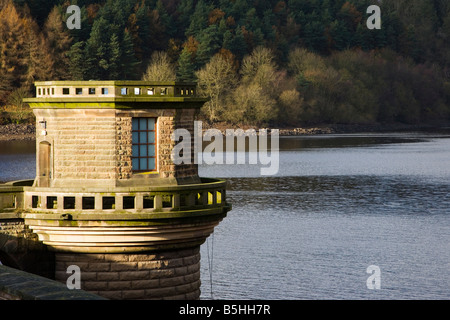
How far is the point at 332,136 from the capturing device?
171 meters

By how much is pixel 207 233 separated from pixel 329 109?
511 ft

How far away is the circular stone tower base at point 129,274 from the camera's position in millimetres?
22781

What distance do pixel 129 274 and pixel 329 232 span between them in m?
30.6

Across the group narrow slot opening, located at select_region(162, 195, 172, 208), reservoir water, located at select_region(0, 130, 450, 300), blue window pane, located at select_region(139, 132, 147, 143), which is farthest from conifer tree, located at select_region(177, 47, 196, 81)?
narrow slot opening, located at select_region(162, 195, 172, 208)

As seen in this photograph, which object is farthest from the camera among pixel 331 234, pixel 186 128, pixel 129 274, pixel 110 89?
pixel 331 234

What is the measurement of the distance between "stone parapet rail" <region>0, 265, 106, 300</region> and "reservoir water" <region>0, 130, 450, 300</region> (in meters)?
16.9

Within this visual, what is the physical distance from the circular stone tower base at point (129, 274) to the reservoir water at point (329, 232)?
12494 mm

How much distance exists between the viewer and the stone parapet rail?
17.6 metres

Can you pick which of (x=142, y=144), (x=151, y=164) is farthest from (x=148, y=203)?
(x=142, y=144)

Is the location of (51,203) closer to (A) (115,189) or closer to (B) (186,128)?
(A) (115,189)

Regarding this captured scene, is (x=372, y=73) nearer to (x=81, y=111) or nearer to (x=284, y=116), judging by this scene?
(x=284, y=116)

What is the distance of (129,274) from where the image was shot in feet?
75.4

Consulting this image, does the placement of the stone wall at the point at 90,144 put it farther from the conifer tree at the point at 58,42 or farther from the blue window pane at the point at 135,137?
the conifer tree at the point at 58,42
